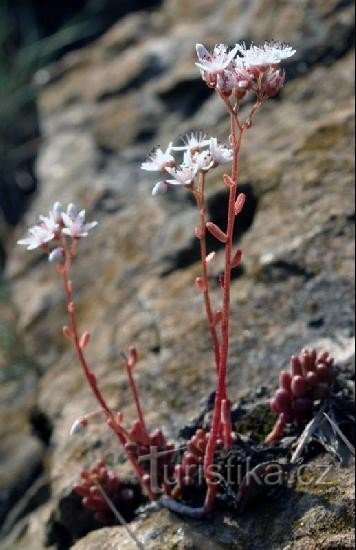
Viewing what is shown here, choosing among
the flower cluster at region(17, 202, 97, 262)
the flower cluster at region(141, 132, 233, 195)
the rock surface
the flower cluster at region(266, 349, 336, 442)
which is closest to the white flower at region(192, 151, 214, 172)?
the flower cluster at region(141, 132, 233, 195)

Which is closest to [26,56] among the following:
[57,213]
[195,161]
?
[57,213]

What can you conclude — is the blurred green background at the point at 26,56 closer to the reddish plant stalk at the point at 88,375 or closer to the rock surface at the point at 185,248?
the rock surface at the point at 185,248

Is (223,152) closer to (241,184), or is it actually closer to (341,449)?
(341,449)

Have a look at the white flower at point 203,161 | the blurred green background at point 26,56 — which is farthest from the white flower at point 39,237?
the blurred green background at point 26,56

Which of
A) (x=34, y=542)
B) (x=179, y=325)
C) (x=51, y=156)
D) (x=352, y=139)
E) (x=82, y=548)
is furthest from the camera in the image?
(x=51, y=156)

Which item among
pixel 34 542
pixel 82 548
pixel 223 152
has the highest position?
pixel 223 152

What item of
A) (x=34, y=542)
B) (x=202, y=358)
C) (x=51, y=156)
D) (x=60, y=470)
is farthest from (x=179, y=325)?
(x=51, y=156)

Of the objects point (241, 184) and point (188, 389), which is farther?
point (241, 184)

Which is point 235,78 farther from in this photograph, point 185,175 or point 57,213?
point 57,213
